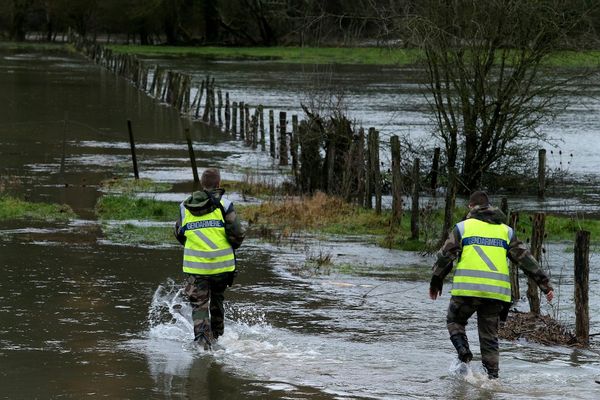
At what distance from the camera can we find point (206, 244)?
431 inches

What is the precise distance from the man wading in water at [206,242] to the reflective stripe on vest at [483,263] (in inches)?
87.0

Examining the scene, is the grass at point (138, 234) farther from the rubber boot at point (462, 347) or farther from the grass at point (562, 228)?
the rubber boot at point (462, 347)

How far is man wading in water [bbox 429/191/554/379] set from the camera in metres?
9.94

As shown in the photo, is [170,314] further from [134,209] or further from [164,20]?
[164,20]

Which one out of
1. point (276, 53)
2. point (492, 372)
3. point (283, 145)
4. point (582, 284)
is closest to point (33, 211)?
point (582, 284)

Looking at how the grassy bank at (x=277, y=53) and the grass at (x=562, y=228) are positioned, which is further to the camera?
the grassy bank at (x=277, y=53)

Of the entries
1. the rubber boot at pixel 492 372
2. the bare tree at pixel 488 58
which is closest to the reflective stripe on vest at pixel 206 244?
the rubber boot at pixel 492 372

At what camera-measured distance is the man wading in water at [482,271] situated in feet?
32.6

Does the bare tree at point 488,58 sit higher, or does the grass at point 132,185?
the bare tree at point 488,58

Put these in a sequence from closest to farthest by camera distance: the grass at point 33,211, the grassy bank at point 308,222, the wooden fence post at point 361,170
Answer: the grassy bank at point 308,222, the grass at point 33,211, the wooden fence post at point 361,170

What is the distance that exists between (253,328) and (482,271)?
312cm

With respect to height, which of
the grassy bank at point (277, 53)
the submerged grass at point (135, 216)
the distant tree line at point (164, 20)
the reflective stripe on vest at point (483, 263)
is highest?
the distant tree line at point (164, 20)

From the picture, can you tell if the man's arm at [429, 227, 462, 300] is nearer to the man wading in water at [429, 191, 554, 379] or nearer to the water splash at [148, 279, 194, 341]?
the man wading in water at [429, 191, 554, 379]

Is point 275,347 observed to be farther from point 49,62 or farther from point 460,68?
point 49,62
